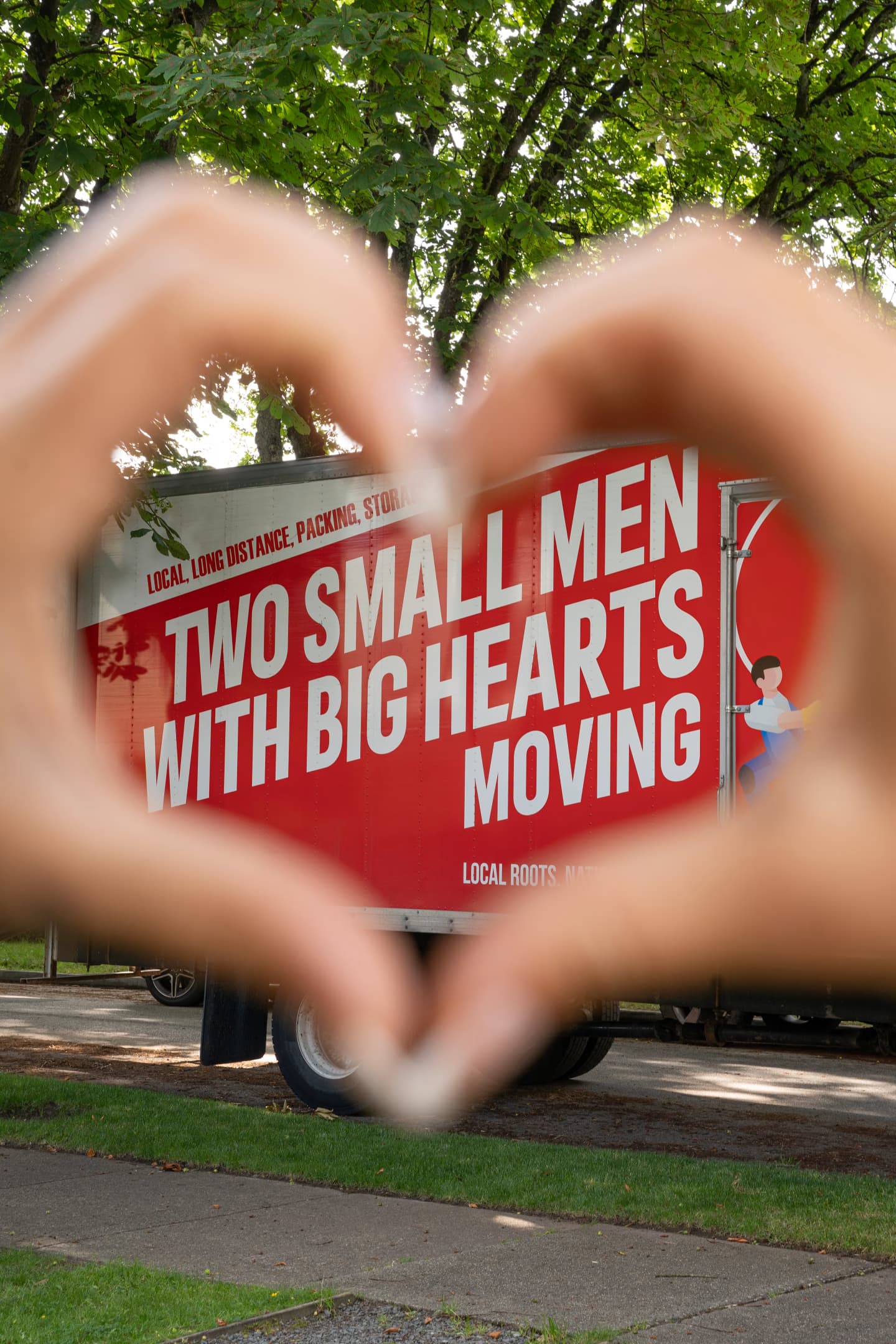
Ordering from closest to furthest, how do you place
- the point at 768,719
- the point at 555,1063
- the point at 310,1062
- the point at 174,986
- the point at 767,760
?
1. the point at 767,760
2. the point at 768,719
3. the point at 310,1062
4. the point at 555,1063
5. the point at 174,986

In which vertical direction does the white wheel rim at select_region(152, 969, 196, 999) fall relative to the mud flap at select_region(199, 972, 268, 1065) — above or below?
below

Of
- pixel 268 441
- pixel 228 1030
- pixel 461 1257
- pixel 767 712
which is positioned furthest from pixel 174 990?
pixel 461 1257

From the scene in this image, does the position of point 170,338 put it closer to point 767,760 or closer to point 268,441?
point 767,760

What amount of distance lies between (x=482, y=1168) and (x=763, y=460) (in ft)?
21.2

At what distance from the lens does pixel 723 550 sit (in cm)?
795

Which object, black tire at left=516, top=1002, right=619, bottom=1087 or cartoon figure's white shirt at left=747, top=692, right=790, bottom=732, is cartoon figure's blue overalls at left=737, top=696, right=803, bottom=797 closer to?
cartoon figure's white shirt at left=747, top=692, right=790, bottom=732

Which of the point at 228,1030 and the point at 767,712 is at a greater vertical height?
the point at 767,712

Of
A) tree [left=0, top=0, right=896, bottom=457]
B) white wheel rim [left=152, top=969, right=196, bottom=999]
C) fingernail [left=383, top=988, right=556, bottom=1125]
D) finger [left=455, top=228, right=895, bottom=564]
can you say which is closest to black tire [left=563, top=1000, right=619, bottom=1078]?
tree [left=0, top=0, right=896, bottom=457]

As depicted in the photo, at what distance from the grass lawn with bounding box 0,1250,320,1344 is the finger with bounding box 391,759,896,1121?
5.93ft

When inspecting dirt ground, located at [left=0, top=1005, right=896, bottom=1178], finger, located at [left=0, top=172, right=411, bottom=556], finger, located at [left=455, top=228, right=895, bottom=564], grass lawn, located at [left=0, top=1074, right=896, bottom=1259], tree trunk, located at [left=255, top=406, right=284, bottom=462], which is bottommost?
dirt ground, located at [left=0, top=1005, right=896, bottom=1178]

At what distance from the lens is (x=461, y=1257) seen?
633 cm

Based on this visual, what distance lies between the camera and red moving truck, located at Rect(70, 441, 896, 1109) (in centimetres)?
787

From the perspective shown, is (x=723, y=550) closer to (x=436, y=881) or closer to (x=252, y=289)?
(x=436, y=881)

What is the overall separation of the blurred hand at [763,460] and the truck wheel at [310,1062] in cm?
747
